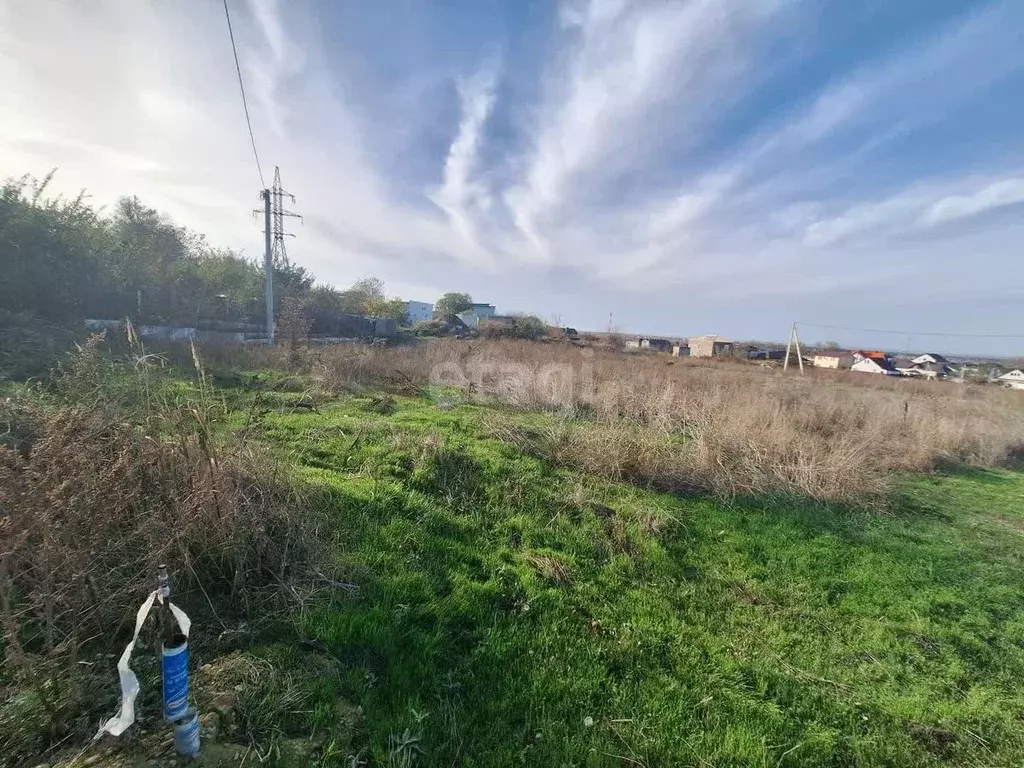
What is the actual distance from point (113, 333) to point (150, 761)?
1471cm

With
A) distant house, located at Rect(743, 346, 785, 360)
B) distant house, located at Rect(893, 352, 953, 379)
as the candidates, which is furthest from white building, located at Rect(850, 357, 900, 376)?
distant house, located at Rect(743, 346, 785, 360)

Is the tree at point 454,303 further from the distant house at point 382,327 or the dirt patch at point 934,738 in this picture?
the dirt patch at point 934,738

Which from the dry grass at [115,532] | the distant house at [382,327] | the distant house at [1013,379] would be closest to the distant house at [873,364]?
the distant house at [1013,379]

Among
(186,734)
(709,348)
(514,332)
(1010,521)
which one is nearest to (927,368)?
(709,348)

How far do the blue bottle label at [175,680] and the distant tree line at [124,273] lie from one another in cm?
1572

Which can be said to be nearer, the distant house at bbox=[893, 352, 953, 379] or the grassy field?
the grassy field

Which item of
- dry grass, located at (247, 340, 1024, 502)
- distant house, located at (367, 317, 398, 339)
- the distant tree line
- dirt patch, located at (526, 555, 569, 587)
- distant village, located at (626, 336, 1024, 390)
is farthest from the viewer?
distant village, located at (626, 336, 1024, 390)

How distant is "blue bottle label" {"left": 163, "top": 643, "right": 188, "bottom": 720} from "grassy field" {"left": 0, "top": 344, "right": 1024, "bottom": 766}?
1.34 ft

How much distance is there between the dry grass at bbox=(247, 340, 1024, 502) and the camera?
617cm

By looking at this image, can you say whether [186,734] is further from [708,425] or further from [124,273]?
[124,273]

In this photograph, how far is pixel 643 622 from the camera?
10.5 ft

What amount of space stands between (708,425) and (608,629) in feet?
17.2

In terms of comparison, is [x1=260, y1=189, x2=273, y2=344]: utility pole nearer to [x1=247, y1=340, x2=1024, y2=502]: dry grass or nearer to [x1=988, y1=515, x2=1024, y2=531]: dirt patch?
[x1=247, y1=340, x2=1024, y2=502]: dry grass

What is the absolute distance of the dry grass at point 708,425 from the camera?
243 inches
